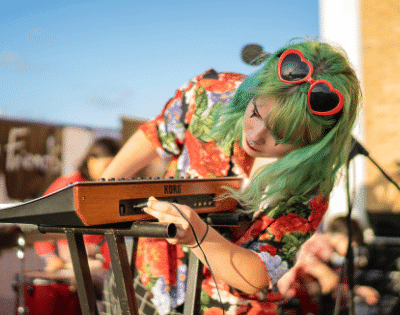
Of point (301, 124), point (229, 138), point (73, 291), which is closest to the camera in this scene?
point (301, 124)

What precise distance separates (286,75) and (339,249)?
2393 millimetres

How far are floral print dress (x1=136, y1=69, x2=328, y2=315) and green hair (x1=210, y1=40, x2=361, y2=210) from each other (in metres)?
0.05

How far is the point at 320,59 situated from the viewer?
844mm

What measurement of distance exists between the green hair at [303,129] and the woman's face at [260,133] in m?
0.02

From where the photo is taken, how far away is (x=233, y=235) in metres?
0.97

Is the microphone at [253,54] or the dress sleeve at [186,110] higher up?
the microphone at [253,54]

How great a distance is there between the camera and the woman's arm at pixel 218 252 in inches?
24.7

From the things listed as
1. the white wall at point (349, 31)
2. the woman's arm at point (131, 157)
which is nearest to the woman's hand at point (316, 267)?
the white wall at point (349, 31)

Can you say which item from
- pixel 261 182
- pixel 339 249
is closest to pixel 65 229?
pixel 261 182

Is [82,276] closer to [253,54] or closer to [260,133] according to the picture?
[260,133]

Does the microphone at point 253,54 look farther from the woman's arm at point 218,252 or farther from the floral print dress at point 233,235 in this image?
the woman's arm at point 218,252

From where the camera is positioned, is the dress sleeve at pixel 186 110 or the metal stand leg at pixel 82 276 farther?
the dress sleeve at pixel 186 110

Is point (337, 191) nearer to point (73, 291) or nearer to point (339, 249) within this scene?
point (339, 249)

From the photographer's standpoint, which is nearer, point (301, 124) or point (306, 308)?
point (301, 124)
